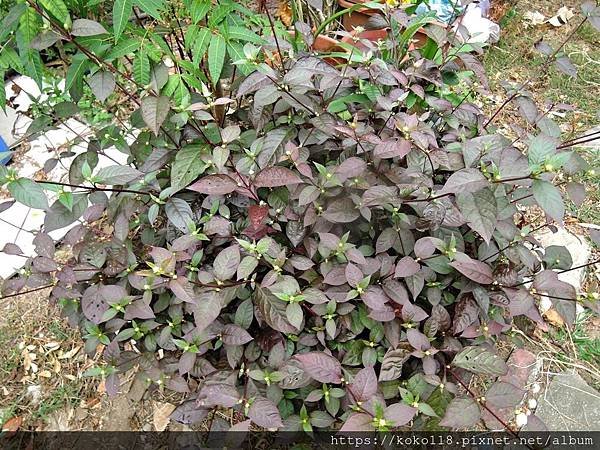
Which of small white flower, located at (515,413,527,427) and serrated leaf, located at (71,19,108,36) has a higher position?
serrated leaf, located at (71,19,108,36)

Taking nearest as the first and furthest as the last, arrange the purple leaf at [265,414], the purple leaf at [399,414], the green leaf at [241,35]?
the purple leaf at [399,414]
the purple leaf at [265,414]
the green leaf at [241,35]

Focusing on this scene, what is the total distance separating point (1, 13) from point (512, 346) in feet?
6.82

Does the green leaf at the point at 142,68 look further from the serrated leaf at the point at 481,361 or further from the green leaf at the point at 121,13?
the serrated leaf at the point at 481,361

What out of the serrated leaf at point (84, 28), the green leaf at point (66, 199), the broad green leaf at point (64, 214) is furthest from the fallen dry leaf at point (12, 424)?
the serrated leaf at point (84, 28)

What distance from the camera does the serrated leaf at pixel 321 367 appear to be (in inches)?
48.2

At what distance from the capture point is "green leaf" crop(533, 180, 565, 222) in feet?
3.26

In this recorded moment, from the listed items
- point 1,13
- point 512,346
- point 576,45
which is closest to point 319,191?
point 512,346

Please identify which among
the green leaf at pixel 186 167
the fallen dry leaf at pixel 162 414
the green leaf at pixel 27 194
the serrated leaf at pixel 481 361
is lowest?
the fallen dry leaf at pixel 162 414

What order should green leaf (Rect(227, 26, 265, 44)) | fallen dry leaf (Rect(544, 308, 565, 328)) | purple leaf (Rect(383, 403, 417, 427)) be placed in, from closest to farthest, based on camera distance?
purple leaf (Rect(383, 403, 417, 427)) < green leaf (Rect(227, 26, 265, 44)) < fallen dry leaf (Rect(544, 308, 565, 328))

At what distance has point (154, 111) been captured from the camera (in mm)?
1298

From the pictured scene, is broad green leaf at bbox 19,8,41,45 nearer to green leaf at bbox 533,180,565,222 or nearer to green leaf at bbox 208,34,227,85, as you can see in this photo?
green leaf at bbox 208,34,227,85

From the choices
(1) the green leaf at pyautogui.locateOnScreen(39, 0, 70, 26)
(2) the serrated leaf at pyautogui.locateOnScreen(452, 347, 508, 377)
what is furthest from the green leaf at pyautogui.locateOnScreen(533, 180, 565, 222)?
(1) the green leaf at pyautogui.locateOnScreen(39, 0, 70, 26)

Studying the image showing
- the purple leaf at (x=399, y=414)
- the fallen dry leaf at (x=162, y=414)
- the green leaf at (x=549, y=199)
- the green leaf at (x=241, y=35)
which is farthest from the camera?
the fallen dry leaf at (x=162, y=414)

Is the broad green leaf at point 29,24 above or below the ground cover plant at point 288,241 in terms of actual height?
above
